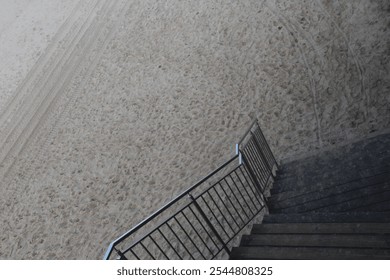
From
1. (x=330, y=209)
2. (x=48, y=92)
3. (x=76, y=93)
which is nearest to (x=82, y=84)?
(x=76, y=93)

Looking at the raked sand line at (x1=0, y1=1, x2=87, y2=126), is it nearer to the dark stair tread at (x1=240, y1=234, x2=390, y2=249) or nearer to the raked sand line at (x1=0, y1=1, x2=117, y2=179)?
the raked sand line at (x1=0, y1=1, x2=117, y2=179)

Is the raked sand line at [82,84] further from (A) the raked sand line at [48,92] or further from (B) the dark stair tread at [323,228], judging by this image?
(B) the dark stair tread at [323,228]

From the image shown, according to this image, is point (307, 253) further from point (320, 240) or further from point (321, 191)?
point (321, 191)

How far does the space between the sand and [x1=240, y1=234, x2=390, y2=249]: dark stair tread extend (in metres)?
2.63

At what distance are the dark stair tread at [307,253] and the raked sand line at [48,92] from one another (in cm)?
740

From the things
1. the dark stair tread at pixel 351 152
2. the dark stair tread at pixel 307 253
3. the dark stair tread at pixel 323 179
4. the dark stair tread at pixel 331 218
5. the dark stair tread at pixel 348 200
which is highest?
the dark stair tread at pixel 307 253

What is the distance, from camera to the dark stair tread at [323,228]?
157 inches

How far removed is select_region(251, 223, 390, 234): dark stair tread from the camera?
399 cm

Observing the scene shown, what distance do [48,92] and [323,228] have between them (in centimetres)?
902

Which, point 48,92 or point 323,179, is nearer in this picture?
point 323,179

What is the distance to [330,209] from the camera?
5012 millimetres

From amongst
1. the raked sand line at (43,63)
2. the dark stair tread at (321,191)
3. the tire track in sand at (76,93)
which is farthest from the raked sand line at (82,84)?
Answer: the dark stair tread at (321,191)

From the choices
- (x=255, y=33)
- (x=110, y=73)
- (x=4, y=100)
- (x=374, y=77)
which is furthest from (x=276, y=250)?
(x=4, y=100)

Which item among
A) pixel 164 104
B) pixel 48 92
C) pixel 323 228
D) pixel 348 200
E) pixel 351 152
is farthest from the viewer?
pixel 48 92
